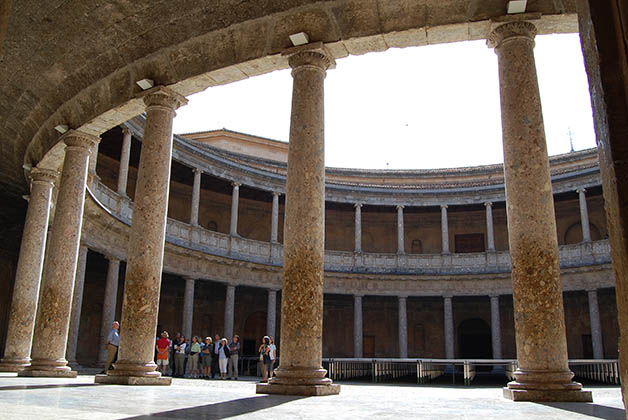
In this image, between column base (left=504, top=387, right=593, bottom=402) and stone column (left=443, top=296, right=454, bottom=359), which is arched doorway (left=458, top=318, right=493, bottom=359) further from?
column base (left=504, top=387, right=593, bottom=402)

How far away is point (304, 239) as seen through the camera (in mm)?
8711

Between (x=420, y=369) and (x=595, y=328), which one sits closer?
(x=420, y=369)

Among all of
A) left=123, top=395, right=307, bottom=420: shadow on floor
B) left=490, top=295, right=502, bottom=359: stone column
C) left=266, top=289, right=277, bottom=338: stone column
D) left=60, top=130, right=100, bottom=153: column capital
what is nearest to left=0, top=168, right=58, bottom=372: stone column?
left=60, top=130, right=100, bottom=153: column capital

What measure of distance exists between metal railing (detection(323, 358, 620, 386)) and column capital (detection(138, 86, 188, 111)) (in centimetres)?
984

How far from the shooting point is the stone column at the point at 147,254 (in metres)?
9.62

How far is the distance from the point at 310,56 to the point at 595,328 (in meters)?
19.6

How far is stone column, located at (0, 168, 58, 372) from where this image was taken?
13.6 meters

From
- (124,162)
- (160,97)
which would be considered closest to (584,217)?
(124,162)

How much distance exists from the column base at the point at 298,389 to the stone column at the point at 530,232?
7.87 ft

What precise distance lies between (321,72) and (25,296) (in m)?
9.51

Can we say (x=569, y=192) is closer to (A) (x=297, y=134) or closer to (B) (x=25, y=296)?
(A) (x=297, y=134)

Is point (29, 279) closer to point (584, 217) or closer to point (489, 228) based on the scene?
point (489, 228)

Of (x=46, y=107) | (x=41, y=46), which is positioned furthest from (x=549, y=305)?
(x=46, y=107)

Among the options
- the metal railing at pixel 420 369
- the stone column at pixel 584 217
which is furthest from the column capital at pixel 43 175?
the stone column at pixel 584 217
